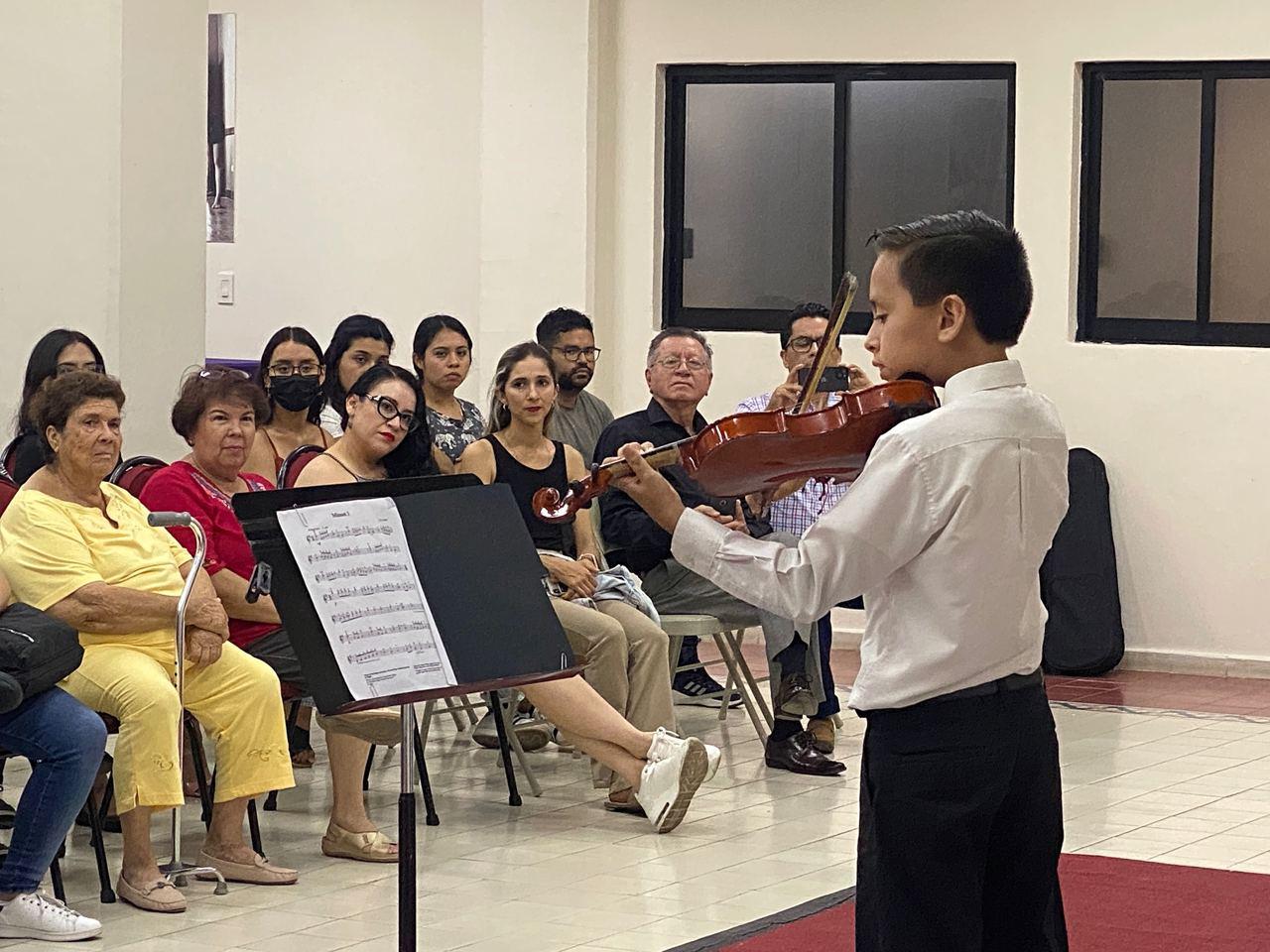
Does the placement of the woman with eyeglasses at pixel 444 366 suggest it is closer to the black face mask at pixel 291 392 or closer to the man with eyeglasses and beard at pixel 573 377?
the man with eyeglasses and beard at pixel 573 377

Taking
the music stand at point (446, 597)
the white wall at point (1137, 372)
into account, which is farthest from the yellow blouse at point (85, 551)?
the white wall at point (1137, 372)

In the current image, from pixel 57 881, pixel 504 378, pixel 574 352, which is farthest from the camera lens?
pixel 574 352

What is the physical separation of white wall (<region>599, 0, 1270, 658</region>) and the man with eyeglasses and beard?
156cm

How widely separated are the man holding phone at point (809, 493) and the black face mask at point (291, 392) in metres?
1.29

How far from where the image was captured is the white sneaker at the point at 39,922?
418 cm

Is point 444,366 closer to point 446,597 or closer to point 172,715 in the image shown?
point 172,715

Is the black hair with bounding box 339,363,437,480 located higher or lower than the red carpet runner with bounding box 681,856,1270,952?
higher

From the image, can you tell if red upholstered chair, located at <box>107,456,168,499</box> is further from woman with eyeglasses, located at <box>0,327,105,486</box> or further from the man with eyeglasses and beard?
the man with eyeglasses and beard

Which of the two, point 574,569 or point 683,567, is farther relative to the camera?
point 683,567

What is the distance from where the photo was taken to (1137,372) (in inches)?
309

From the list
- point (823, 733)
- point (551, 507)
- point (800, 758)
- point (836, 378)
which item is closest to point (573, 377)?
point (836, 378)

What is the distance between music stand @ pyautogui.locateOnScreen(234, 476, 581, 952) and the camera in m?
3.04

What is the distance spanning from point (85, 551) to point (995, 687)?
256 centimetres

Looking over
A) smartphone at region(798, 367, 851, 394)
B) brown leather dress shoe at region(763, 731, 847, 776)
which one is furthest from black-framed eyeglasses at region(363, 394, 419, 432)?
A: brown leather dress shoe at region(763, 731, 847, 776)
